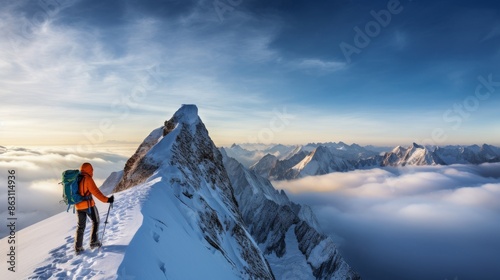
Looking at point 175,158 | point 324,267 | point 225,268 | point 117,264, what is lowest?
point 324,267

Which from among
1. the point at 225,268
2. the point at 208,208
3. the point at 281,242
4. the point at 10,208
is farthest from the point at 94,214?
the point at 281,242

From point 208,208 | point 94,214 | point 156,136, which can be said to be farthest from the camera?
point 156,136

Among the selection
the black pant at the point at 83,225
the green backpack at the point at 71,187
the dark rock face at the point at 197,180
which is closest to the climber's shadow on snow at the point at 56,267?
the black pant at the point at 83,225

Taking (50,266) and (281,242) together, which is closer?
(50,266)

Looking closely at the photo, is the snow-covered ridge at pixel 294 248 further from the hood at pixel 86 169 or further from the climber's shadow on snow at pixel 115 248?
the hood at pixel 86 169

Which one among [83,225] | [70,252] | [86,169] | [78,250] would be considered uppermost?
[86,169]

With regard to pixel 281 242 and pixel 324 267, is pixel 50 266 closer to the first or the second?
pixel 324 267

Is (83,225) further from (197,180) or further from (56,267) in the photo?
(197,180)

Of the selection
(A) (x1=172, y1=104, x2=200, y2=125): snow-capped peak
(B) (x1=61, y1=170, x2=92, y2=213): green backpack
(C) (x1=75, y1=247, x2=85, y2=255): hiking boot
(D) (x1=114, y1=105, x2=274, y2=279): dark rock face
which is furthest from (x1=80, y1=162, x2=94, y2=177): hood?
(A) (x1=172, y1=104, x2=200, y2=125): snow-capped peak

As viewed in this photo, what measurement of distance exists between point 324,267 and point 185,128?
10464cm

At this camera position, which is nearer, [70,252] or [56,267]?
[56,267]

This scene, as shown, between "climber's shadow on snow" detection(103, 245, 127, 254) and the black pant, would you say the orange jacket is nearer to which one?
the black pant

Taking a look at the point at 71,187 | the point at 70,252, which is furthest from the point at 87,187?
the point at 70,252

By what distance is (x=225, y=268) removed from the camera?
69.5 feet
